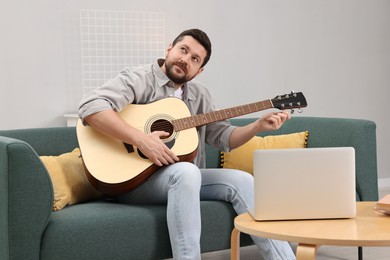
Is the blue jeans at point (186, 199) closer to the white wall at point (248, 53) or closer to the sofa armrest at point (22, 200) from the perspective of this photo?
the sofa armrest at point (22, 200)

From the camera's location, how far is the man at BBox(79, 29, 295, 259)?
238 cm

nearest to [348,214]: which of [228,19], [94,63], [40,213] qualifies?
[40,213]

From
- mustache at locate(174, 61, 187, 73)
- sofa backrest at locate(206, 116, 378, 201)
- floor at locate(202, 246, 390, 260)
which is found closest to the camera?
mustache at locate(174, 61, 187, 73)

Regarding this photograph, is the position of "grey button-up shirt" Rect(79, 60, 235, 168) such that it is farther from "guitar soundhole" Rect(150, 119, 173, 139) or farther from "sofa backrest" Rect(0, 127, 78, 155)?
"sofa backrest" Rect(0, 127, 78, 155)

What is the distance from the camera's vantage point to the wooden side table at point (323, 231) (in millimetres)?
1604

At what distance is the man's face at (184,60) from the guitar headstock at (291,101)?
15.1 inches

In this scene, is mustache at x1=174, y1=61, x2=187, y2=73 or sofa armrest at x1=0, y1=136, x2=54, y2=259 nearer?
sofa armrest at x1=0, y1=136, x2=54, y2=259

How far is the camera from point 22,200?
7.25ft

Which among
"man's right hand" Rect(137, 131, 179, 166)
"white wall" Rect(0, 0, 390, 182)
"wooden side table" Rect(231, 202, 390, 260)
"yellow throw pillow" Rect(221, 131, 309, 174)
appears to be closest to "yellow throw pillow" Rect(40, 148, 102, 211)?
"man's right hand" Rect(137, 131, 179, 166)

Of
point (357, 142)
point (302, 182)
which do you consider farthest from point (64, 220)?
point (357, 142)

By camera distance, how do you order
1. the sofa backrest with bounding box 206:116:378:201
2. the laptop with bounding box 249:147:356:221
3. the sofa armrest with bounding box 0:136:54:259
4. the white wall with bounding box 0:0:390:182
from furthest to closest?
1. the white wall with bounding box 0:0:390:182
2. the sofa backrest with bounding box 206:116:378:201
3. the sofa armrest with bounding box 0:136:54:259
4. the laptop with bounding box 249:147:356:221

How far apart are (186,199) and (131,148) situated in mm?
346

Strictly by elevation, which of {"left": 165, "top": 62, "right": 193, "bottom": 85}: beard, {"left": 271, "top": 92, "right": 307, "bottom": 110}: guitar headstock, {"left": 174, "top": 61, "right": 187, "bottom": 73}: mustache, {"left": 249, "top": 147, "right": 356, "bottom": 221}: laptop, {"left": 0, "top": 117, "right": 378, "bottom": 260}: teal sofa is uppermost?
{"left": 174, "top": 61, "right": 187, "bottom": 73}: mustache

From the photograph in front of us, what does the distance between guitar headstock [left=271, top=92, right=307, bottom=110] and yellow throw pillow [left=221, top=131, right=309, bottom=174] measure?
0.55m
